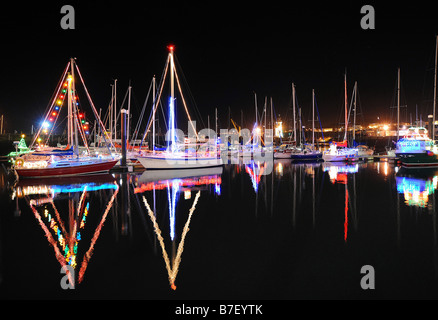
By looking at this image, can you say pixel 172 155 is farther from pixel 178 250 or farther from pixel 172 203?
pixel 178 250

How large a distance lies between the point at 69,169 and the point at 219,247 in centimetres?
1877

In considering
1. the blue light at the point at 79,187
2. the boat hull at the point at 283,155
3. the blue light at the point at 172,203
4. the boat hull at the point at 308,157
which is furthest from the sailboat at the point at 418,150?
the blue light at the point at 79,187

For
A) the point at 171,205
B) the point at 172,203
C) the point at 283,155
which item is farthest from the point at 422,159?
the point at 171,205

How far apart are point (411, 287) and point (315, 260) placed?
5.73 ft

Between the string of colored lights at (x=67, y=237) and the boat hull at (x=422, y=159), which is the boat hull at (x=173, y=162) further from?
the boat hull at (x=422, y=159)

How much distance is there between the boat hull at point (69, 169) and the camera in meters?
21.8

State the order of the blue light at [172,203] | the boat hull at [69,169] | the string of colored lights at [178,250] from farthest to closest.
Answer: the boat hull at [69,169] < the blue light at [172,203] < the string of colored lights at [178,250]

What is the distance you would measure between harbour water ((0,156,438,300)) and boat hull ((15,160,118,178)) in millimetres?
8357

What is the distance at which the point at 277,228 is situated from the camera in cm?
915

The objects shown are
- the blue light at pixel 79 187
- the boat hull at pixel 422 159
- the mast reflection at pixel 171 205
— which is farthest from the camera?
the boat hull at pixel 422 159

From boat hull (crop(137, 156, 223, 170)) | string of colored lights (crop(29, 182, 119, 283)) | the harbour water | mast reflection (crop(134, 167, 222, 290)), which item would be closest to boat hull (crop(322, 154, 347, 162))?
boat hull (crop(137, 156, 223, 170))

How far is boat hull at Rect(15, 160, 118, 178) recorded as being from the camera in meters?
21.8

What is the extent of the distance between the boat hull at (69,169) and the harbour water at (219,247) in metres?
8.36

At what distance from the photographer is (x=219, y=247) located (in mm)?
7488
